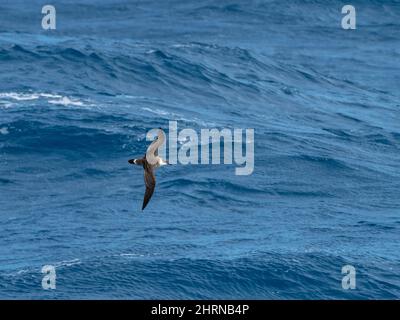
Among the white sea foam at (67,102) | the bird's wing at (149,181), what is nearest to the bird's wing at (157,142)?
the bird's wing at (149,181)

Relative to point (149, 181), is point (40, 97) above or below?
above

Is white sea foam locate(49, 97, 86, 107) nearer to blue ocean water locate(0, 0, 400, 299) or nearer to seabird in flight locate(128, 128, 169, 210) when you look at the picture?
blue ocean water locate(0, 0, 400, 299)

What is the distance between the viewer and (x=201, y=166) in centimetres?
5253

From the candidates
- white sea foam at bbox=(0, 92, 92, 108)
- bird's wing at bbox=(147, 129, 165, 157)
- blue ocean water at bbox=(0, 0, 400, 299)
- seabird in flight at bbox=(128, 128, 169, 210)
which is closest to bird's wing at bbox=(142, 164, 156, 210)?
seabird in flight at bbox=(128, 128, 169, 210)

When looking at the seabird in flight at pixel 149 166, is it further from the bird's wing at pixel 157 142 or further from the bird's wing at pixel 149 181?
the bird's wing at pixel 157 142

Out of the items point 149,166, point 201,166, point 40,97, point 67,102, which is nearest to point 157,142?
point 149,166

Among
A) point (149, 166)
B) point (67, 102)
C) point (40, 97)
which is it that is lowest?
point (149, 166)

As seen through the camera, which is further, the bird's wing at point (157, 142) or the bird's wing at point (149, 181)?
the bird's wing at point (149, 181)

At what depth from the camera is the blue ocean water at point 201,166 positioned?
41.7 m

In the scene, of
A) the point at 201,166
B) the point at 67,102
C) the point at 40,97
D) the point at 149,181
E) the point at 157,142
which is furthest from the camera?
the point at 40,97

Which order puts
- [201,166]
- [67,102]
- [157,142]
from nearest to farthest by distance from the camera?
[157,142] < [201,166] < [67,102]

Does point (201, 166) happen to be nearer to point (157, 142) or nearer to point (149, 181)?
point (149, 181)
